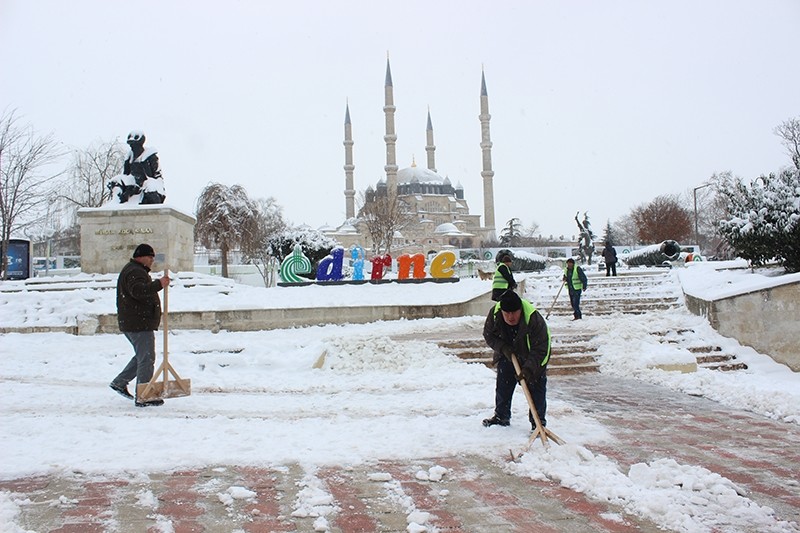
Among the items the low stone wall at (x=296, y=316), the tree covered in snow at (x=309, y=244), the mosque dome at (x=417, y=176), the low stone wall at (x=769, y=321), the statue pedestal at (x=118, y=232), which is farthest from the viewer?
the mosque dome at (x=417, y=176)

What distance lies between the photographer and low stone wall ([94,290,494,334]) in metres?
11.8

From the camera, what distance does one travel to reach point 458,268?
98.3ft

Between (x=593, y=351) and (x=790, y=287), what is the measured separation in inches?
126

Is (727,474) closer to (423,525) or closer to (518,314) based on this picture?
(518,314)

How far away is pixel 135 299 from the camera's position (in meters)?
6.14

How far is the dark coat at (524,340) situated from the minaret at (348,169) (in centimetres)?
7883

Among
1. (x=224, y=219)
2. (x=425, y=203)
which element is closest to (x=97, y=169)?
(x=224, y=219)

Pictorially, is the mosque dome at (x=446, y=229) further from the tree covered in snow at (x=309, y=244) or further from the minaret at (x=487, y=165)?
the tree covered in snow at (x=309, y=244)

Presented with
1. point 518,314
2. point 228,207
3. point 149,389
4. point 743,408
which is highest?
point 228,207

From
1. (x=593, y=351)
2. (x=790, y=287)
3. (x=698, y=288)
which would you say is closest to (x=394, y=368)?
(x=593, y=351)

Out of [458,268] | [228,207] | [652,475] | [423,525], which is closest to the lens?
[423,525]

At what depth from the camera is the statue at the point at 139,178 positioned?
1582 cm

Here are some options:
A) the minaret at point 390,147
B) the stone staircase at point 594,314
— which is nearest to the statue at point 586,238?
the stone staircase at point 594,314

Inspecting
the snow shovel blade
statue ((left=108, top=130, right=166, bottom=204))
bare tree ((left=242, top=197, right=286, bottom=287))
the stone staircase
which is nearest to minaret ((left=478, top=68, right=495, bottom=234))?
bare tree ((left=242, top=197, right=286, bottom=287))
